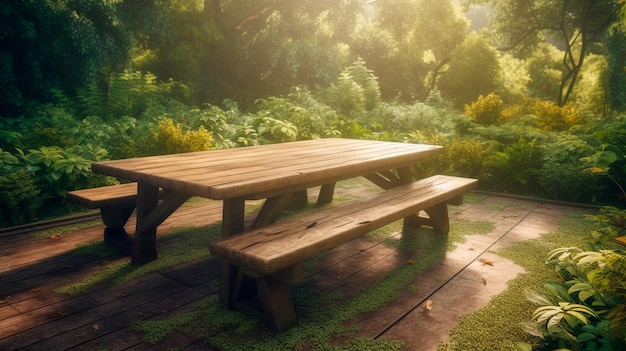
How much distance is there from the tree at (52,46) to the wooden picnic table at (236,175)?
678cm

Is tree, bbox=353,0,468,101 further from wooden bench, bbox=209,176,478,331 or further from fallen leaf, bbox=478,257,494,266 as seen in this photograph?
wooden bench, bbox=209,176,478,331

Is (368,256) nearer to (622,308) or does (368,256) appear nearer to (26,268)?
(622,308)

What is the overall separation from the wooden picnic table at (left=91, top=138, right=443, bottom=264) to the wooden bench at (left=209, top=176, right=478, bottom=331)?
25cm

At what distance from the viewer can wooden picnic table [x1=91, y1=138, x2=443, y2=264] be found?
249 centimetres

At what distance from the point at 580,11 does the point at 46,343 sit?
1605 cm

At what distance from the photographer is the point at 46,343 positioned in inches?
86.7

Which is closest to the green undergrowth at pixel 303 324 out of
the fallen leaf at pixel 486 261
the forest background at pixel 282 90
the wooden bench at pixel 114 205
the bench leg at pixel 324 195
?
the fallen leaf at pixel 486 261

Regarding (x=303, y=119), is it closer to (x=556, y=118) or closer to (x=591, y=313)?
(x=556, y=118)

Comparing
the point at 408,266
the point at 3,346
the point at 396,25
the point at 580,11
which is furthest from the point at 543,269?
the point at 396,25

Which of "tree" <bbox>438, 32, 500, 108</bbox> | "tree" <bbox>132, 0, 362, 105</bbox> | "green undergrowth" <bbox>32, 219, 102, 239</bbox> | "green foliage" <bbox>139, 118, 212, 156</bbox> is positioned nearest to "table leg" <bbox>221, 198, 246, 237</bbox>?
"green undergrowth" <bbox>32, 219, 102, 239</bbox>

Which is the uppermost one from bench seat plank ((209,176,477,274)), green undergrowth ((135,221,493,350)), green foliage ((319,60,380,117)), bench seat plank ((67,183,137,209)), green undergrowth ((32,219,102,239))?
green foliage ((319,60,380,117))

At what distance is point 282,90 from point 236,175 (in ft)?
37.3

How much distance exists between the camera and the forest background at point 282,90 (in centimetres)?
553

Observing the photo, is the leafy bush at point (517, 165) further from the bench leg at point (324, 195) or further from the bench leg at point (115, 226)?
the bench leg at point (115, 226)
